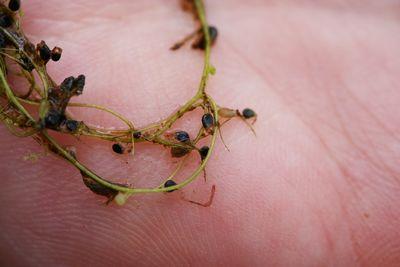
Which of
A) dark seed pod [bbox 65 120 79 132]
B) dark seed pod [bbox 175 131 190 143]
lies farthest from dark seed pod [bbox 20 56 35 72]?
dark seed pod [bbox 175 131 190 143]

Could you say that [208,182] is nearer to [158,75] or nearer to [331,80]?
[158,75]

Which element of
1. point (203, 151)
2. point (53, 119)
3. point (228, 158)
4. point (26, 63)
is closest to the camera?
point (53, 119)

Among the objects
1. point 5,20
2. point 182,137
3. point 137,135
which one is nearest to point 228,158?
point 182,137

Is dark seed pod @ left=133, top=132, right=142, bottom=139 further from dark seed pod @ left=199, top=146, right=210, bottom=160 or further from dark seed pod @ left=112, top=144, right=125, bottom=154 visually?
dark seed pod @ left=199, top=146, right=210, bottom=160

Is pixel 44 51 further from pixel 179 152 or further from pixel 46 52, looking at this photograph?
pixel 179 152

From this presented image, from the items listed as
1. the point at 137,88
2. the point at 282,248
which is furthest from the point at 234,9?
the point at 282,248

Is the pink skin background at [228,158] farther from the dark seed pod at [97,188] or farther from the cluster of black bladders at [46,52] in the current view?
the cluster of black bladders at [46,52]

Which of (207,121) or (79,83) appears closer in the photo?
(79,83)
